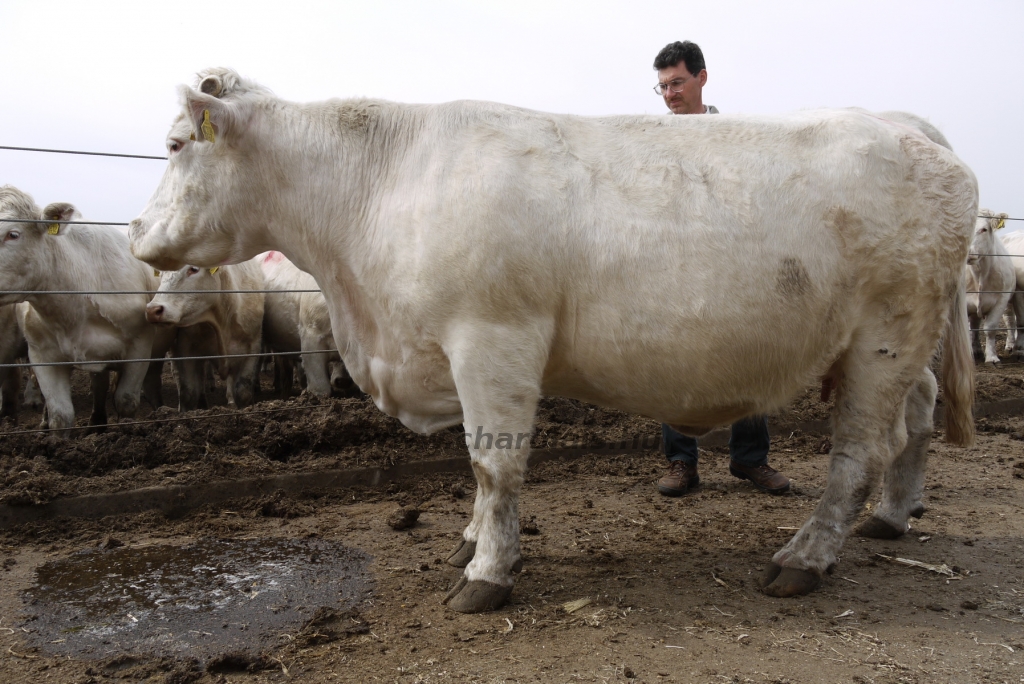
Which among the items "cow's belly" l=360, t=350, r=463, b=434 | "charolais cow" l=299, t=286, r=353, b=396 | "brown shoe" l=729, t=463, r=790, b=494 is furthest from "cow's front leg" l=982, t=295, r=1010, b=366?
"cow's belly" l=360, t=350, r=463, b=434

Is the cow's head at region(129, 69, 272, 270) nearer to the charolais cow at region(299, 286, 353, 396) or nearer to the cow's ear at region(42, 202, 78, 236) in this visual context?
the cow's ear at region(42, 202, 78, 236)

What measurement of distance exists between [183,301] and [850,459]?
614cm

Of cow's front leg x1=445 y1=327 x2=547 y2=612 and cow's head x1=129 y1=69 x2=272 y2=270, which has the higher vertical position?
cow's head x1=129 y1=69 x2=272 y2=270

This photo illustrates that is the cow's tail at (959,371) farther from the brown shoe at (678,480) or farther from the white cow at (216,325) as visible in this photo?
the white cow at (216,325)

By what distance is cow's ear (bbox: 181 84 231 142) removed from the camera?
3504mm

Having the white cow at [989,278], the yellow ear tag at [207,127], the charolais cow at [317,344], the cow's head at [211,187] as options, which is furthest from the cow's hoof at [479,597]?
the white cow at [989,278]

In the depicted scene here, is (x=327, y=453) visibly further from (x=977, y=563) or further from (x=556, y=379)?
(x=977, y=563)

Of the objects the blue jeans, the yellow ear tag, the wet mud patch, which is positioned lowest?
the wet mud patch

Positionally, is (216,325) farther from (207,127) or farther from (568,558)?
(568,558)

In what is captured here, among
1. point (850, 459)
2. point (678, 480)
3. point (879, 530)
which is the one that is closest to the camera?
point (850, 459)

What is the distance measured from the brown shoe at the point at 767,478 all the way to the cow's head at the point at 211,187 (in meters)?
3.41

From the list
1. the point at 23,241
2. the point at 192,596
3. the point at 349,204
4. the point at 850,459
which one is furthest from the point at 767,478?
the point at 23,241

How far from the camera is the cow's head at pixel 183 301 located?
7.21 m

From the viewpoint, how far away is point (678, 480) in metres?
5.17
